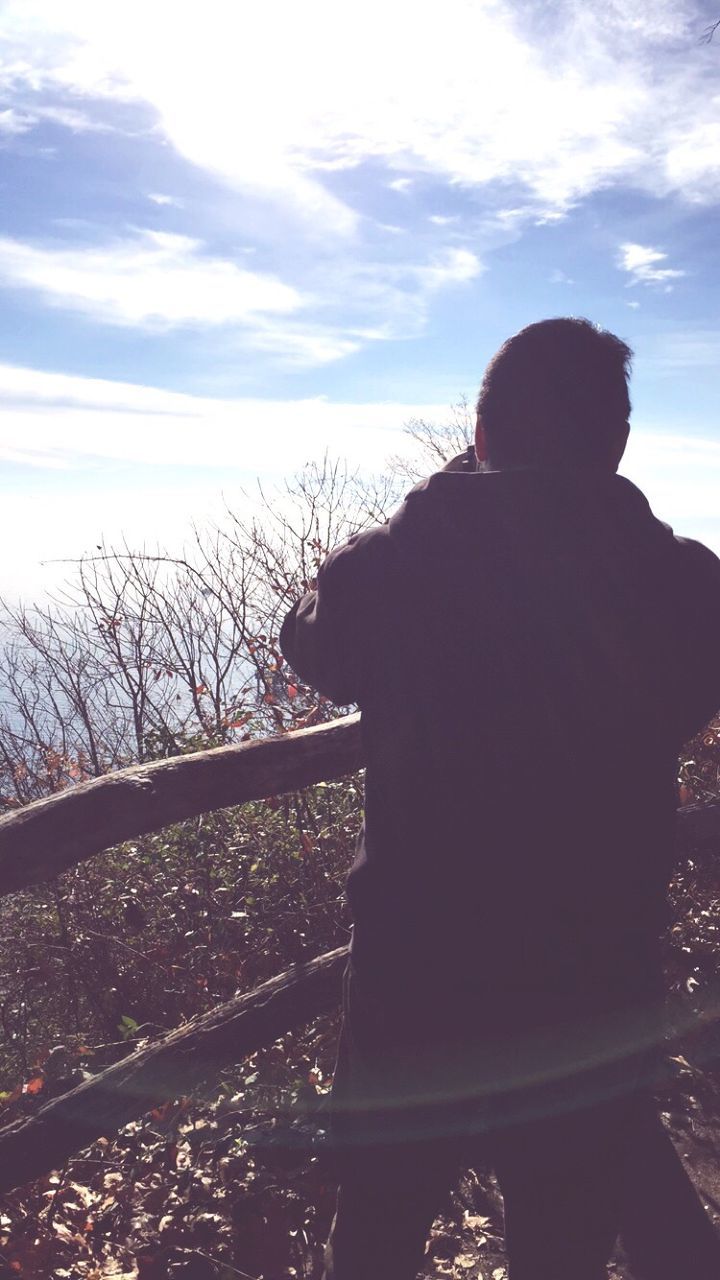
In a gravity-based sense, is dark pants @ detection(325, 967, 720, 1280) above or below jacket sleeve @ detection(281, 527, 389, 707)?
below

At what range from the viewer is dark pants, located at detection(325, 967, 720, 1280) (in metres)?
1.39

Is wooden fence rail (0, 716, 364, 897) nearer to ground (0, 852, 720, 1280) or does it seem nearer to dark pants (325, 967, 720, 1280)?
dark pants (325, 967, 720, 1280)

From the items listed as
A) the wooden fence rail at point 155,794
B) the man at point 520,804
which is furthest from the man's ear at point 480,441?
the wooden fence rail at point 155,794

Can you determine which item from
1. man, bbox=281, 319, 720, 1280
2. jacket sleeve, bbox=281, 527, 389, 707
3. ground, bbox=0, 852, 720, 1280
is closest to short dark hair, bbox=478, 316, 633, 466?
man, bbox=281, 319, 720, 1280

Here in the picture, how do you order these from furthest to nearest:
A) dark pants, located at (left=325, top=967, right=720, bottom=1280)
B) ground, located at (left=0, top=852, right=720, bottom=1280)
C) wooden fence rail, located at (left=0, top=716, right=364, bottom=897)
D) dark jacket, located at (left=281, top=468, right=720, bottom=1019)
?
ground, located at (left=0, top=852, right=720, bottom=1280) < wooden fence rail, located at (left=0, top=716, right=364, bottom=897) < dark pants, located at (left=325, top=967, right=720, bottom=1280) < dark jacket, located at (left=281, top=468, right=720, bottom=1019)

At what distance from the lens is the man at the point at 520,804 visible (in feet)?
4.24

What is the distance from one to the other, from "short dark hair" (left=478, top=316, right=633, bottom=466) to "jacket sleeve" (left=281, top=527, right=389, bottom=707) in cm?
27

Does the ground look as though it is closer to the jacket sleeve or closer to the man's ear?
the jacket sleeve

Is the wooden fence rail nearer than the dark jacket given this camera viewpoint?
No

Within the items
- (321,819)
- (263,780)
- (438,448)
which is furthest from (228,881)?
(438,448)

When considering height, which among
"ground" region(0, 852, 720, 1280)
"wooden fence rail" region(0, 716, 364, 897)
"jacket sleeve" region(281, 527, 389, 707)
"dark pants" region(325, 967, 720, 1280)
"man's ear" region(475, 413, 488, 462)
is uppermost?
"man's ear" region(475, 413, 488, 462)

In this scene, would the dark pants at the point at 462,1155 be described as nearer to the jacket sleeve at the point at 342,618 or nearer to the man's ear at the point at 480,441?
the jacket sleeve at the point at 342,618

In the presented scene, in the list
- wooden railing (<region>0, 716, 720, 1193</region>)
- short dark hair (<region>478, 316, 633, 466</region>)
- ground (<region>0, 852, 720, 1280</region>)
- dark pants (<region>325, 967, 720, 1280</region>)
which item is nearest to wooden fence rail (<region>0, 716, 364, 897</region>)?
wooden railing (<region>0, 716, 720, 1193</region>)

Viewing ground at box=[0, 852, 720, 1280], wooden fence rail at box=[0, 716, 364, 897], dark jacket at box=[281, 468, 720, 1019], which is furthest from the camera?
ground at box=[0, 852, 720, 1280]
